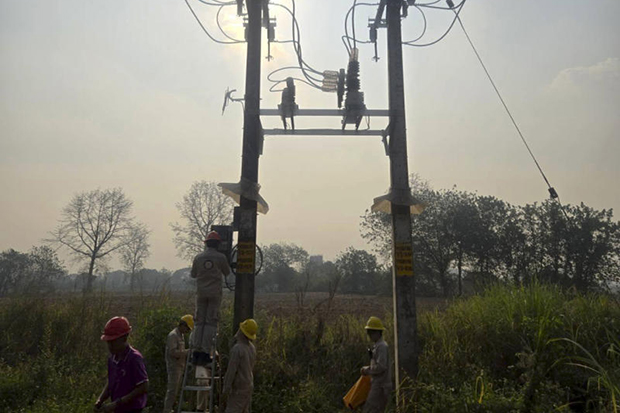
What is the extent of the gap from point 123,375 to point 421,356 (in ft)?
17.7

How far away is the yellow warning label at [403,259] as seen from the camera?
6230 millimetres

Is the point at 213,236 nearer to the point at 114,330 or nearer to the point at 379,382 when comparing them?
the point at 114,330

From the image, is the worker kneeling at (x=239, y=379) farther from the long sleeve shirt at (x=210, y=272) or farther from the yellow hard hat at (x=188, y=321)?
the yellow hard hat at (x=188, y=321)

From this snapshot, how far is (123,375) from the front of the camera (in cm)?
365

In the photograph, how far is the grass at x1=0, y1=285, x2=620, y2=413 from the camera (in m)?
5.42

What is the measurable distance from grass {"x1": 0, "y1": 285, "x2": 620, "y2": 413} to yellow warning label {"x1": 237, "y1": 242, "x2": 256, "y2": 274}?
2296 millimetres

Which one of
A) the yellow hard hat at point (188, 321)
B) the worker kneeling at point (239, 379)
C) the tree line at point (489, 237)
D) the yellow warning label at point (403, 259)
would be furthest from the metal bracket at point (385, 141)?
the tree line at point (489, 237)

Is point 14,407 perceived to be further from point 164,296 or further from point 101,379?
point 164,296

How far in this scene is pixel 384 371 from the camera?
517cm

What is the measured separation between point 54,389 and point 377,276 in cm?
2598

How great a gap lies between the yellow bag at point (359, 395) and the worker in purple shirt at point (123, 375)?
111 inches

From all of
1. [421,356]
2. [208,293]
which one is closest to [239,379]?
[208,293]

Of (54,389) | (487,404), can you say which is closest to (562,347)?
(487,404)

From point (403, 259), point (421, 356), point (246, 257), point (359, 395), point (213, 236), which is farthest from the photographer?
point (421, 356)
